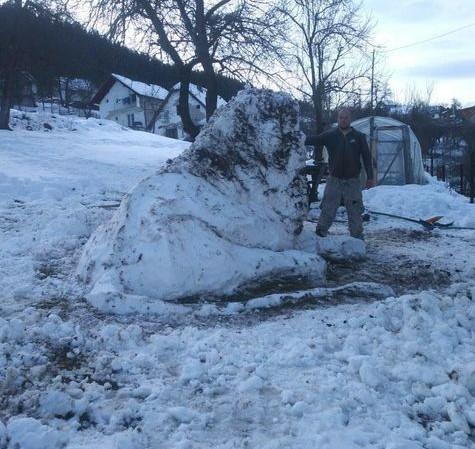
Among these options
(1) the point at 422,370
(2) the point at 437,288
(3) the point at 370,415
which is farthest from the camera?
(2) the point at 437,288

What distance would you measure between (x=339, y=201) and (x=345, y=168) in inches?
18.1

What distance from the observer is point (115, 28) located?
12.4 metres

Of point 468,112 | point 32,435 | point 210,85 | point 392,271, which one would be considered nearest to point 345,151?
point 392,271

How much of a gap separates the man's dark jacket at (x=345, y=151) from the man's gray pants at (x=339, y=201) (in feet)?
0.34

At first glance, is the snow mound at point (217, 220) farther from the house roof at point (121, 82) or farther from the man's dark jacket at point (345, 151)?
the house roof at point (121, 82)

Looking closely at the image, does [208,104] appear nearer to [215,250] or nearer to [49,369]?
[215,250]

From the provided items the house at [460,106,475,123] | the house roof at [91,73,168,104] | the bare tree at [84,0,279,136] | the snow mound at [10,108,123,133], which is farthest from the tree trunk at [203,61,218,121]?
the house at [460,106,475,123]

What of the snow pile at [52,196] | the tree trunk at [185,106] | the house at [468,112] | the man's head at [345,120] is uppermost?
the house at [468,112]

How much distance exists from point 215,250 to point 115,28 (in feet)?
30.6

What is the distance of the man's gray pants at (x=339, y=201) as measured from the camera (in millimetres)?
7008

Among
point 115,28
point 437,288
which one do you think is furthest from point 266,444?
point 115,28

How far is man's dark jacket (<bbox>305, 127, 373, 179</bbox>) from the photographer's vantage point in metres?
6.84

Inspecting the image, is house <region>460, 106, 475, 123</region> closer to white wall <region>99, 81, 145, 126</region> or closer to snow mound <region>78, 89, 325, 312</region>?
white wall <region>99, 81, 145, 126</region>

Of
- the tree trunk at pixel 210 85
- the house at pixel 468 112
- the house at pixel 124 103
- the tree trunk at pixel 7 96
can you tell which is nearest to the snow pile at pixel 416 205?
the tree trunk at pixel 210 85
